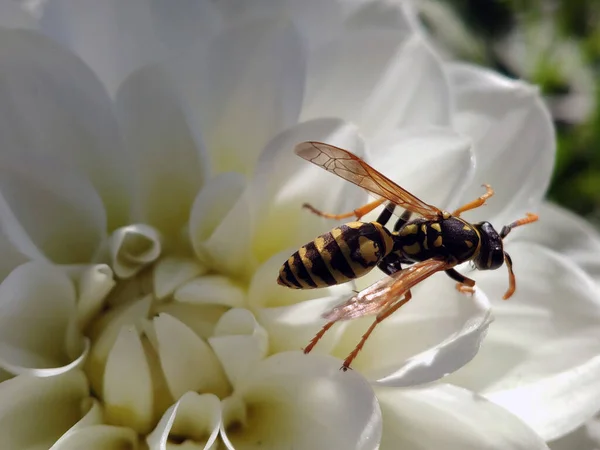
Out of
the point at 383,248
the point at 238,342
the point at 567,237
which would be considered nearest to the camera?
the point at 238,342

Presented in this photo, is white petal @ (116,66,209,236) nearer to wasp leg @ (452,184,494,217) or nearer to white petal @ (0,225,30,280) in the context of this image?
white petal @ (0,225,30,280)

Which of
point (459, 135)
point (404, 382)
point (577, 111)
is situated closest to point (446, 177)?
point (459, 135)

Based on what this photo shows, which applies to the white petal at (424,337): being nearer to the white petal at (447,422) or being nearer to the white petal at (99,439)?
the white petal at (447,422)

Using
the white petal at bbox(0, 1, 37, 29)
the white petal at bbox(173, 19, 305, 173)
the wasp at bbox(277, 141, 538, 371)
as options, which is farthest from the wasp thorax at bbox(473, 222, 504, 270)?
the white petal at bbox(0, 1, 37, 29)

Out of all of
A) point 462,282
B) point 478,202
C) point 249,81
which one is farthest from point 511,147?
point 249,81

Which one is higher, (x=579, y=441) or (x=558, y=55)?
(x=558, y=55)

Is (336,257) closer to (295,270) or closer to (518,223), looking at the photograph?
(295,270)
